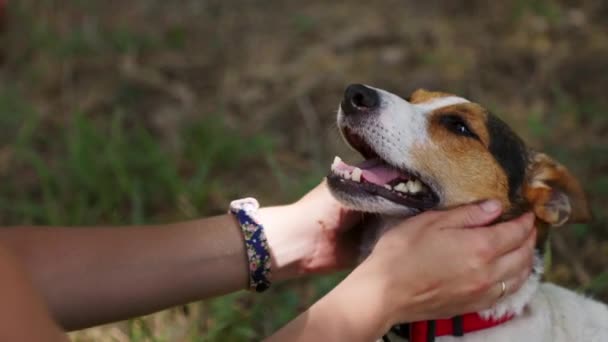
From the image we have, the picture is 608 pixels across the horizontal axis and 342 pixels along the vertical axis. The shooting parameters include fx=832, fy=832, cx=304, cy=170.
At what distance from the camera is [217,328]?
3.00 meters

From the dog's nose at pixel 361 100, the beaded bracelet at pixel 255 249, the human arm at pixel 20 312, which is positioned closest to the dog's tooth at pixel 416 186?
the dog's nose at pixel 361 100

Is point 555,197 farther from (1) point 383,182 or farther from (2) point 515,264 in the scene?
(1) point 383,182

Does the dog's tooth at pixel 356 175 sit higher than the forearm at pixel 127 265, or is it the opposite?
the dog's tooth at pixel 356 175

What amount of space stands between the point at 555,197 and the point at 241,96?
2.60 meters

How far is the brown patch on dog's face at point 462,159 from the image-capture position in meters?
2.44

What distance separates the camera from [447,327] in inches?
91.5

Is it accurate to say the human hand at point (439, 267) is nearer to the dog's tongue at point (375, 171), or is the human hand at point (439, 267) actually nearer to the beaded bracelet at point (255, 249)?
the dog's tongue at point (375, 171)

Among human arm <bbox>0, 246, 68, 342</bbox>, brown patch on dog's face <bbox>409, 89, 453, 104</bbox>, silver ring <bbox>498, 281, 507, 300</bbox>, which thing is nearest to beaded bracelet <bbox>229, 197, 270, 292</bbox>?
brown patch on dog's face <bbox>409, 89, 453, 104</bbox>

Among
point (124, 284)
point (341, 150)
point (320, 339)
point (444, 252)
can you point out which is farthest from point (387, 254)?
point (341, 150)

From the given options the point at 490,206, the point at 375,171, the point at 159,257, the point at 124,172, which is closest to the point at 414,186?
the point at 375,171

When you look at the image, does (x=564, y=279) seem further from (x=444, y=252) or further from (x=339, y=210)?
(x=444, y=252)

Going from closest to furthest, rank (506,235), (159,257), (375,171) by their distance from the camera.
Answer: (506,235) < (375,171) < (159,257)

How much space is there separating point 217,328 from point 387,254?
103 cm

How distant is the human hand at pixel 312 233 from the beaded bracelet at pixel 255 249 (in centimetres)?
3
